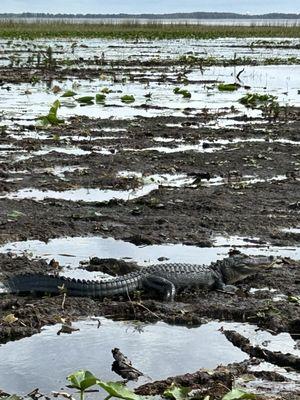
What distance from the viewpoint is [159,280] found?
19.9ft

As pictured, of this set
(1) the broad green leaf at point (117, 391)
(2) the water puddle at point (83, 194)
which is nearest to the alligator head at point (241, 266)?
(2) the water puddle at point (83, 194)

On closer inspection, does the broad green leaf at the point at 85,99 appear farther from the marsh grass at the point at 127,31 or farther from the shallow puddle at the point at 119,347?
the marsh grass at the point at 127,31

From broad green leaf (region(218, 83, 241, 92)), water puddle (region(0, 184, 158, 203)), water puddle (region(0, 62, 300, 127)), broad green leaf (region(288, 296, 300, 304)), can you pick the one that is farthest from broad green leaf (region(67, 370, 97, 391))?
broad green leaf (region(218, 83, 241, 92))

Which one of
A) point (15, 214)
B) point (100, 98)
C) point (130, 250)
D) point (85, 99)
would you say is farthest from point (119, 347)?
point (100, 98)

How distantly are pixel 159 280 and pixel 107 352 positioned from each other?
1.19 metres

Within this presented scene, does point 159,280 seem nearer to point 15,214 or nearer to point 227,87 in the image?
point 15,214

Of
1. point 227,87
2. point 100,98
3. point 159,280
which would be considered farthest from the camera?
point 227,87

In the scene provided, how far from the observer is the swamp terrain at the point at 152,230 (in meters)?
4.88

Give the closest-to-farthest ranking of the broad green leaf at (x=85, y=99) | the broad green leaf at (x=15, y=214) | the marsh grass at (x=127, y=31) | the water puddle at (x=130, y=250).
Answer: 1. the water puddle at (x=130, y=250)
2. the broad green leaf at (x=15, y=214)
3. the broad green leaf at (x=85, y=99)
4. the marsh grass at (x=127, y=31)

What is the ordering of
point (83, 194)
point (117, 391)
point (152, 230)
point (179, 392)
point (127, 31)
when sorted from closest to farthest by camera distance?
point (117, 391)
point (179, 392)
point (152, 230)
point (83, 194)
point (127, 31)

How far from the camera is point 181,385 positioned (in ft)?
14.6

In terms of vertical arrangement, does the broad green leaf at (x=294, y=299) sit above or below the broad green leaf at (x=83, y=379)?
below

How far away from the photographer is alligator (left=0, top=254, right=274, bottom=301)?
5859 millimetres

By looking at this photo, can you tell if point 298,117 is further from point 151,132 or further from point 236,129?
point 151,132
